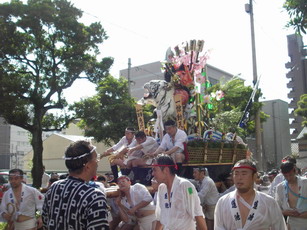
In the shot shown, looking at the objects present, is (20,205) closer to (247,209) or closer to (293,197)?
(247,209)

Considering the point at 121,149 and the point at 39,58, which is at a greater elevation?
the point at 39,58

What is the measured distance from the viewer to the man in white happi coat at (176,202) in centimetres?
442

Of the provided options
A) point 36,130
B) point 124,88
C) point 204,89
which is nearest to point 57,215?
point 204,89

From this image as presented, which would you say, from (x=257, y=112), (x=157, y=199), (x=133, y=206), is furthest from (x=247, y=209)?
(x=257, y=112)

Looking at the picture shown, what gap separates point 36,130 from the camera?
1792 centimetres

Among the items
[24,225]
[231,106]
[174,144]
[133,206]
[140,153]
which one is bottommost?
[24,225]

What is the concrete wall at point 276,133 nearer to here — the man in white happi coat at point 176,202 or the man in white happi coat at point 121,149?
the man in white happi coat at point 121,149

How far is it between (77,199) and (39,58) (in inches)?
645

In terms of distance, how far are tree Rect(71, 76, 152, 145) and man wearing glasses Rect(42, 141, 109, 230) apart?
1738 centimetres

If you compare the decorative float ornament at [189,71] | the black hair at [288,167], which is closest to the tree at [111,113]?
the decorative float ornament at [189,71]

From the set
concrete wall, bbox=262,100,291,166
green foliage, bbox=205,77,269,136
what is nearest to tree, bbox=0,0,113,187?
green foliage, bbox=205,77,269,136

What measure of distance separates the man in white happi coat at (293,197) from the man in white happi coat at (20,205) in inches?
151

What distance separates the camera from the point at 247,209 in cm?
361

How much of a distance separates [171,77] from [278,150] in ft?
92.3
